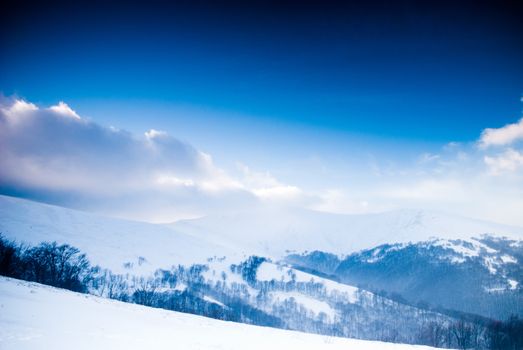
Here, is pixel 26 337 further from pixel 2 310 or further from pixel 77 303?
pixel 77 303

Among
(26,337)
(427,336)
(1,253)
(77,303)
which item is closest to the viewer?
(26,337)

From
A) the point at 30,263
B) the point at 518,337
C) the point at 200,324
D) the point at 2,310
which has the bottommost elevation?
the point at 518,337

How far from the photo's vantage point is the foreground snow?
1245 centimetres

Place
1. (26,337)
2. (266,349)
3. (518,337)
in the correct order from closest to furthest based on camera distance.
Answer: (26,337), (266,349), (518,337)

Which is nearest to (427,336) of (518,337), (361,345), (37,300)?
(518,337)

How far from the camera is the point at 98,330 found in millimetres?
15211

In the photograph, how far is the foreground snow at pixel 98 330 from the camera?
12.4m

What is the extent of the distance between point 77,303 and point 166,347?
12.4 meters

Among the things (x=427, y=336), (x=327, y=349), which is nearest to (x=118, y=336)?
(x=327, y=349)

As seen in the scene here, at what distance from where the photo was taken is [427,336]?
118 meters

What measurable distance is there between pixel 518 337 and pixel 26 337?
151509mm

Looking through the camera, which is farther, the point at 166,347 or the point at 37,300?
the point at 37,300

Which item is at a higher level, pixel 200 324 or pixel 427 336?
pixel 200 324

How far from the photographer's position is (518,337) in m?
103
